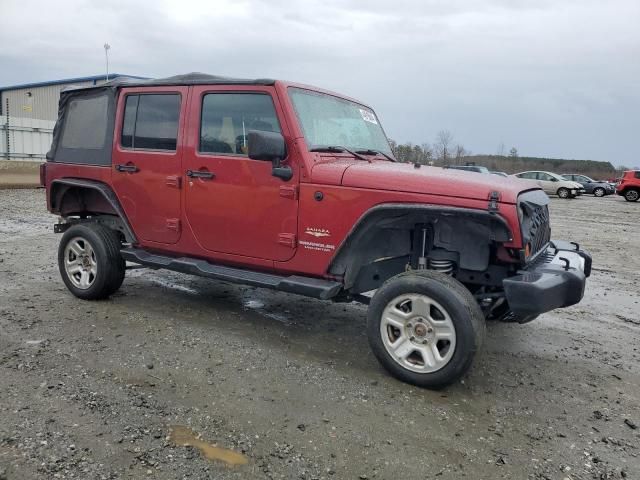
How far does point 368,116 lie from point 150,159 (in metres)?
2.12

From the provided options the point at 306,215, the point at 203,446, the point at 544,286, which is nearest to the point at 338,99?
the point at 306,215

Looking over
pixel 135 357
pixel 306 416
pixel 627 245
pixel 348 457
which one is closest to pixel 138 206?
pixel 135 357

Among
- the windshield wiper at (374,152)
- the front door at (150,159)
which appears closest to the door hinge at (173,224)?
the front door at (150,159)

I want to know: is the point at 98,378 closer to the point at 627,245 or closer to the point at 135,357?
the point at 135,357

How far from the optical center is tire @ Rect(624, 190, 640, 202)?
28.0 meters

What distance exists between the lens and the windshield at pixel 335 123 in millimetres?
4230

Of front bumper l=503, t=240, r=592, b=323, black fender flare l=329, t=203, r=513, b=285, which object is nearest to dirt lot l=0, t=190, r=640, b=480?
front bumper l=503, t=240, r=592, b=323

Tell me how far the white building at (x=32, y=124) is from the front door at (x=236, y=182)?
1490cm

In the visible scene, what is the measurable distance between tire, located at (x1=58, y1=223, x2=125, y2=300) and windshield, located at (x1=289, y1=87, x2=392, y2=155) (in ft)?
7.79

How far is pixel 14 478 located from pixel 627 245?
37.7 feet

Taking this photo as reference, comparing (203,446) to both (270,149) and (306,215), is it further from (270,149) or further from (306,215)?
(270,149)

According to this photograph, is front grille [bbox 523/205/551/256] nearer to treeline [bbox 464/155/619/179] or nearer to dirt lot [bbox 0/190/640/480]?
dirt lot [bbox 0/190/640/480]

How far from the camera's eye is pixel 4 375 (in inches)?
A: 138

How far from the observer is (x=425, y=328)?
3572mm
